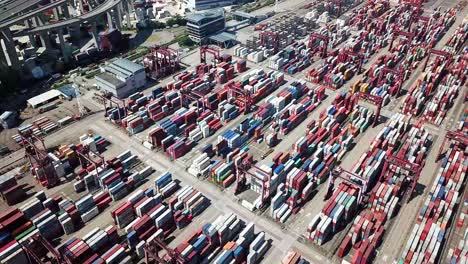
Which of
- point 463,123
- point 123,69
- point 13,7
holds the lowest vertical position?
point 463,123

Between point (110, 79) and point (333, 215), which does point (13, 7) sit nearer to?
point (110, 79)

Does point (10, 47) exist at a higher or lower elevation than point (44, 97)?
higher

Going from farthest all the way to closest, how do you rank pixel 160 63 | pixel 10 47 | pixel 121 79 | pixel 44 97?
pixel 160 63 → pixel 10 47 → pixel 121 79 → pixel 44 97

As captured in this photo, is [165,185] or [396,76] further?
[396,76]

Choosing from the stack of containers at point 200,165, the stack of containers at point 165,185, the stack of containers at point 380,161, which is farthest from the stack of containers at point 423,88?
the stack of containers at point 165,185

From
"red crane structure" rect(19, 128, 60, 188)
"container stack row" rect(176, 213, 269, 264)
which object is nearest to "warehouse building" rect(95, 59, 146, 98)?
"red crane structure" rect(19, 128, 60, 188)

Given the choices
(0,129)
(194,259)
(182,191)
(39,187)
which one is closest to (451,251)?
(194,259)

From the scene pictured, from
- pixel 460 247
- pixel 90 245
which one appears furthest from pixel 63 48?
pixel 460 247

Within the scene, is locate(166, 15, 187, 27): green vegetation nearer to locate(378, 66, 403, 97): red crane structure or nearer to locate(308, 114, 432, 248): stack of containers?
locate(378, 66, 403, 97): red crane structure
